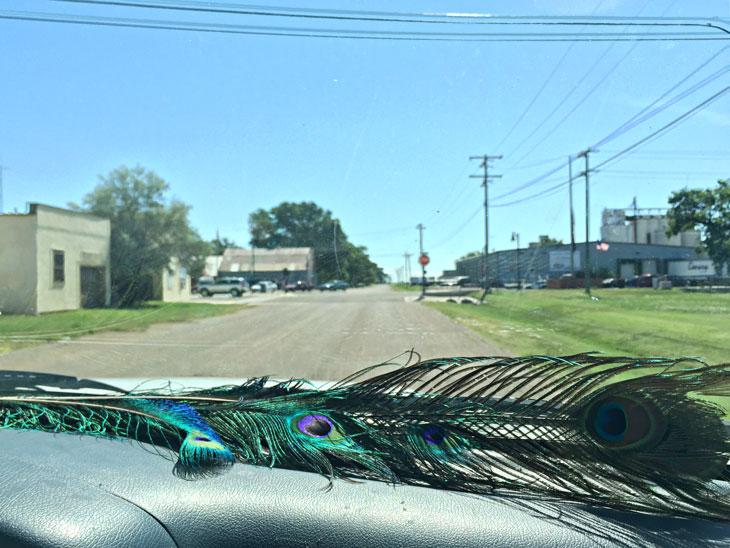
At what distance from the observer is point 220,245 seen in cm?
292

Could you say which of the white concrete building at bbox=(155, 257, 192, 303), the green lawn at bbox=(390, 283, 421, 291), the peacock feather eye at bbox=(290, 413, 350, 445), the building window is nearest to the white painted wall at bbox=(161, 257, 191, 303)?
the white concrete building at bbox=(155, 257, 192, 303)

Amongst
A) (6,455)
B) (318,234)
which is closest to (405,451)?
(318,234)

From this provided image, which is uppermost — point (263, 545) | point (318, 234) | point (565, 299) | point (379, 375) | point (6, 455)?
point (318, 234)

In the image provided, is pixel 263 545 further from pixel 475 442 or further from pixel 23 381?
pixel 23 381

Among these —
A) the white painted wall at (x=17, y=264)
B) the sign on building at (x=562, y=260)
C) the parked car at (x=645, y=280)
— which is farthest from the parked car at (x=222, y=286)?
the parked car at (x=645, y=280)

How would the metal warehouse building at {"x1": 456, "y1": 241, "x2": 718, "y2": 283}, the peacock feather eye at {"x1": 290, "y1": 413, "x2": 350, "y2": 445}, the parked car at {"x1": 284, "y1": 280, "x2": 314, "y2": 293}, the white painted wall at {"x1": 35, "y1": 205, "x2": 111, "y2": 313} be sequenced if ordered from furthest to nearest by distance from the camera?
the metal warehouse building at {"x1": 456, "y1": 241, "x2": 718, "y2": 283} → the parked car at {"x1": 284, "y1": 280, "x2": 314, "y2": 293} → the white painted wall at {"x1": 35, "y1": 205, "x2": 111, "y2": 313} → the peacock feather eye at {"x1": 290, "y1": 413, "x2": 350, "y2": 445}

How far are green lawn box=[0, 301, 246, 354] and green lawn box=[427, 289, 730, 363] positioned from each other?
1663 millimetres

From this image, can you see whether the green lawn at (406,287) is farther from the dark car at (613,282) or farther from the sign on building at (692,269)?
the sign on building at (692,269)

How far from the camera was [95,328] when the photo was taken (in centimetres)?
308

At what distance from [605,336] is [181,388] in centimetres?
227

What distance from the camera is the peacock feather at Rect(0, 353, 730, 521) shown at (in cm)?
166

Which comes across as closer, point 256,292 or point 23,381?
point 23,381

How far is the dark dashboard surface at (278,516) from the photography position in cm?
154

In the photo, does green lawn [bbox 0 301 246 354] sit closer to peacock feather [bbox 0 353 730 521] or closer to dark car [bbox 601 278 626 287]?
peacock feather [bbox 0 353 730 521]
